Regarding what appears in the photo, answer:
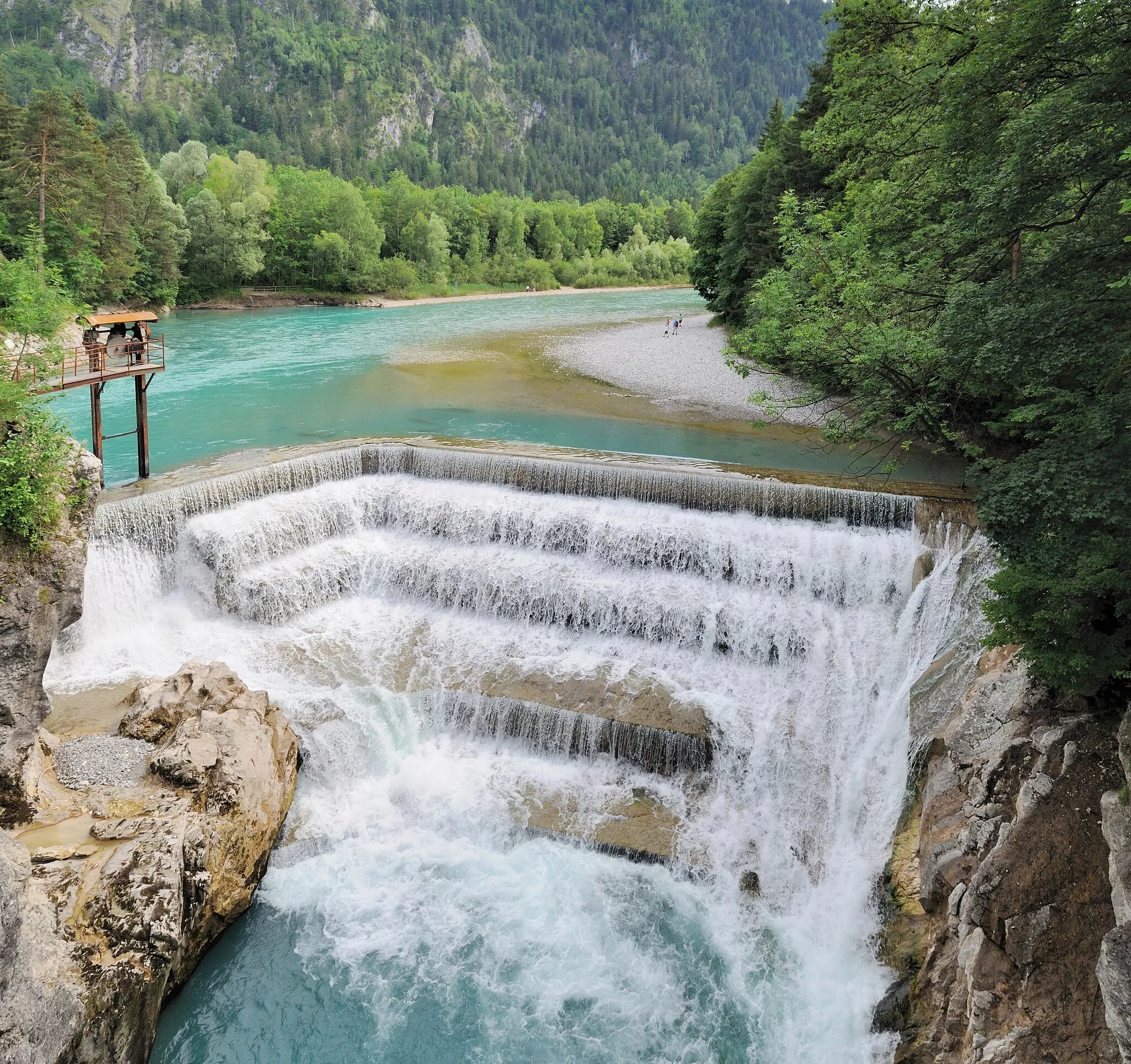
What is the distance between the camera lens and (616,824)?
9977 mm

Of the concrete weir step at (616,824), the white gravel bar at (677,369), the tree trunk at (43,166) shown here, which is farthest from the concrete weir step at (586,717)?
the tree trunk at (43,166)

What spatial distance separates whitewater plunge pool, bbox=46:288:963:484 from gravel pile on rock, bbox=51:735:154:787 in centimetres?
848

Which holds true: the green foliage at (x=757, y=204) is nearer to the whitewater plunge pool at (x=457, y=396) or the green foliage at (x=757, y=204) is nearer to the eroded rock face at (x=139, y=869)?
the whitewater plunge pool at (x=457, y=396)

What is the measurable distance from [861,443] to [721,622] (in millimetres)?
8832

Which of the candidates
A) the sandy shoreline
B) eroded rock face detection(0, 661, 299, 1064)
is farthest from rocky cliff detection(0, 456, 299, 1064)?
the sandy shoreline

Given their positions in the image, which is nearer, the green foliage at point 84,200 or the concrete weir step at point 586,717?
the concrete weir step at point 586,717

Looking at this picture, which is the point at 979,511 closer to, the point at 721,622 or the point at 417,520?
the point at 721,622

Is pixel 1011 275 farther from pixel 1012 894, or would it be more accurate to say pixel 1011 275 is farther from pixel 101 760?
pixel 101 760

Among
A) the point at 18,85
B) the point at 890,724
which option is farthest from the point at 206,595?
the point at 18,85

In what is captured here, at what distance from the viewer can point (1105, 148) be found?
7.18 meters

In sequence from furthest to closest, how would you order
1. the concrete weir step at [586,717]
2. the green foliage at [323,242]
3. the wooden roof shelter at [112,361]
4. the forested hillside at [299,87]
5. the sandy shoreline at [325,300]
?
the forested hillside at [299,87] < the green foliage at [323,242] < the sandy shoreline at [325,300] < the wooden roof shelter at [112,361] < the concrete weir step at [586,717]

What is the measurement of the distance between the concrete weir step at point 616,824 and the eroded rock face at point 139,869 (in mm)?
3066

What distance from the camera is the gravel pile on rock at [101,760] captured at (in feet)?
28.7

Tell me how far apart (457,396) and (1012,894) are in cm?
2085
